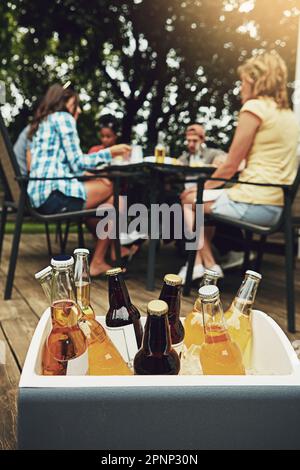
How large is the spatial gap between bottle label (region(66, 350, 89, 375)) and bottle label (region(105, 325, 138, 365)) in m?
0.16

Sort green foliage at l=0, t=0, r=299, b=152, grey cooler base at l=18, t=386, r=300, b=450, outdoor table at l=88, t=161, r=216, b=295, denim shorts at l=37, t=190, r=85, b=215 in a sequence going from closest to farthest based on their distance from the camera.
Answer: grey cooler base at l=18, t=386, r=300, b=450 → outdoor table at l=88, t=161, r=216, b=295 → denim shorts at l=37, t=190, r=85, b=215 → green foliage at l=0, t=0, r=299, b=152

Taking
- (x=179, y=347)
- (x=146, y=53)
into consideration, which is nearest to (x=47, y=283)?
(x=179, y=347)

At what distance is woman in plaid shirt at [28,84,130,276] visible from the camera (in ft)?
Result: 9.39

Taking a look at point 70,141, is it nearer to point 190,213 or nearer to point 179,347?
point 190,213

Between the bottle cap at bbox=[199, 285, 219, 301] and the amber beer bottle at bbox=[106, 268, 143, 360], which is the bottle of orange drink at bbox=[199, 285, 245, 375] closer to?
the bottle cap at bbox=[199, 285, 219, 301]

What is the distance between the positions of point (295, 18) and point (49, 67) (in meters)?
5.11

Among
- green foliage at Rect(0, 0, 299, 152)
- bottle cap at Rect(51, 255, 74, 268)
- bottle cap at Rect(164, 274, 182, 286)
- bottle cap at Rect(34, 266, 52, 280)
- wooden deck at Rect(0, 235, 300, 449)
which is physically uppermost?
green foliage at Rect(0, 0, 299, 152)

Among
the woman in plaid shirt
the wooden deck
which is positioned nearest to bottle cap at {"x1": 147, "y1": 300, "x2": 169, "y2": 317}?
the wooden deck

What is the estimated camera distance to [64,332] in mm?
857

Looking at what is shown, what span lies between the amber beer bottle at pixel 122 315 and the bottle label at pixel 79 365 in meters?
0.16

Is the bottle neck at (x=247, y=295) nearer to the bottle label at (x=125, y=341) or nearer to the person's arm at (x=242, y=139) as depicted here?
the bottle label at (x=125, y=341)

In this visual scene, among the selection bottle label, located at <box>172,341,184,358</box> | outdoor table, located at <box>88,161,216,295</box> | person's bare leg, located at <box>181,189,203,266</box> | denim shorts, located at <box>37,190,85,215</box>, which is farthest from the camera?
person's bare leg, located at <box>181,189,203,266</box>

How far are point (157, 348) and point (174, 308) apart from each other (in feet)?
0.65

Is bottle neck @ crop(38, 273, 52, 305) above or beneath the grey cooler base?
above
